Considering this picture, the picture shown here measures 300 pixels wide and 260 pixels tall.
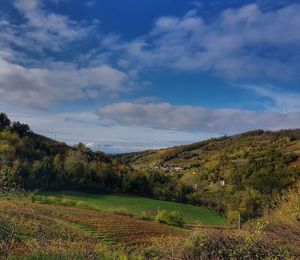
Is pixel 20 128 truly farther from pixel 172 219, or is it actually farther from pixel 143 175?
pixel 172 219

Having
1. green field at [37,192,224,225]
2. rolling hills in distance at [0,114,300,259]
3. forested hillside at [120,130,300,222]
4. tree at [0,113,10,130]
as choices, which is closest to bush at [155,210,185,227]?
rolling hills in distance at [0,114,300,259]

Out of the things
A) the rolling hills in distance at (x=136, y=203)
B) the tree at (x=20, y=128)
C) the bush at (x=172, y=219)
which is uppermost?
the tree at (x=20, y=128)

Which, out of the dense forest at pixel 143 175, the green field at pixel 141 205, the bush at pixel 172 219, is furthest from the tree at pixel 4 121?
the bush at pixel 172 219

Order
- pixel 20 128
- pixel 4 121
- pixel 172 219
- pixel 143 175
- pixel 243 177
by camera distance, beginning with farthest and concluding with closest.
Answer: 1. pixel 243 177
2. pixel 20 128
3. pixel 4 121
4. pixel 143 175
5. pixel 172 219

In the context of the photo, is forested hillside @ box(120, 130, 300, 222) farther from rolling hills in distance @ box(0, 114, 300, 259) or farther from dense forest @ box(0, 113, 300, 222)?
rolling hills in distance @ box(0, 114, 300, 259)

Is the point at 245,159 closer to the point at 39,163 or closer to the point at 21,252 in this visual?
the point at 39,163

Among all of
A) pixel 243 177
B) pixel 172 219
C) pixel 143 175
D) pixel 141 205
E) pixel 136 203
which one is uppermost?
pixel 243 177

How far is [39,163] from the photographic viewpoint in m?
72.1

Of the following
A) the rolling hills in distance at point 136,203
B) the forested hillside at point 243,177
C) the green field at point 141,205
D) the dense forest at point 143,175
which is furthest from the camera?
the forested hillside at point 243,177

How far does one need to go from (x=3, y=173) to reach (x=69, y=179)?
64.9 metres

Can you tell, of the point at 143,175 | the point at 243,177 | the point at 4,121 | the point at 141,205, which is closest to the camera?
the point at 141,205

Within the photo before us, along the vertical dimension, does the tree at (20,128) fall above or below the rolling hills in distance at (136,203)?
above

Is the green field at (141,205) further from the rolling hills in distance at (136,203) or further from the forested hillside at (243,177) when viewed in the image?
the forested hillside at (243,177)

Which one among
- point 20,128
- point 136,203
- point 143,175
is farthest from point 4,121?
point 136,203
